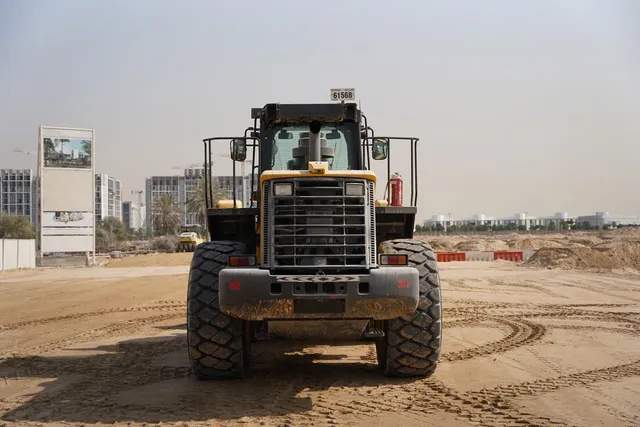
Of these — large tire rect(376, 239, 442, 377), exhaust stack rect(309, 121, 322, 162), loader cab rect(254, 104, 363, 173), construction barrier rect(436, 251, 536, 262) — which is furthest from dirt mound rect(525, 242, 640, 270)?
exhaust stack rect(309, 121, 322, 162)

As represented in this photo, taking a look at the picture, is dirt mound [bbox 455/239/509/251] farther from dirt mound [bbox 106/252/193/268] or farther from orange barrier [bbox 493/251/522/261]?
dirt mound [bbox 106/252/193/268]

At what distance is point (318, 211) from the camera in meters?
7.32

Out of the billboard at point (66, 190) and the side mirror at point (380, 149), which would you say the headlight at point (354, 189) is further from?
the billboard at point (66, 190)

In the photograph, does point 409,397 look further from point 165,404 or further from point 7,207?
point 7,207

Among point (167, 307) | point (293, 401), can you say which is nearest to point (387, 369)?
point (293, 401)

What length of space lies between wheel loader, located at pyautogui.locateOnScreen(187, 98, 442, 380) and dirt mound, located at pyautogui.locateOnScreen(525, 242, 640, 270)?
2628 centimetres

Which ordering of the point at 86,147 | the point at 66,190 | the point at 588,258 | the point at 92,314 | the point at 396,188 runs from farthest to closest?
the point at 86,147 < the point at 66,190 < the point at 588,258 < the point at 92,314 < the point at 396,188

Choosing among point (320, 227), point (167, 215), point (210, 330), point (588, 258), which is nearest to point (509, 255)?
point (588, 258)

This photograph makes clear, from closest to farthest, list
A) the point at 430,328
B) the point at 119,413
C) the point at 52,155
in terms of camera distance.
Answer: the point at 119,413
the point at 430,328
the point at 52,155

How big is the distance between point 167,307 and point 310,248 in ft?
37.8

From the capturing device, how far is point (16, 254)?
4306 centimetres

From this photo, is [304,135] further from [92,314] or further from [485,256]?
[485,256]

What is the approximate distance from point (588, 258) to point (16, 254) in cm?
3534

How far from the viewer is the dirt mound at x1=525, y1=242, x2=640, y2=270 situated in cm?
3150
